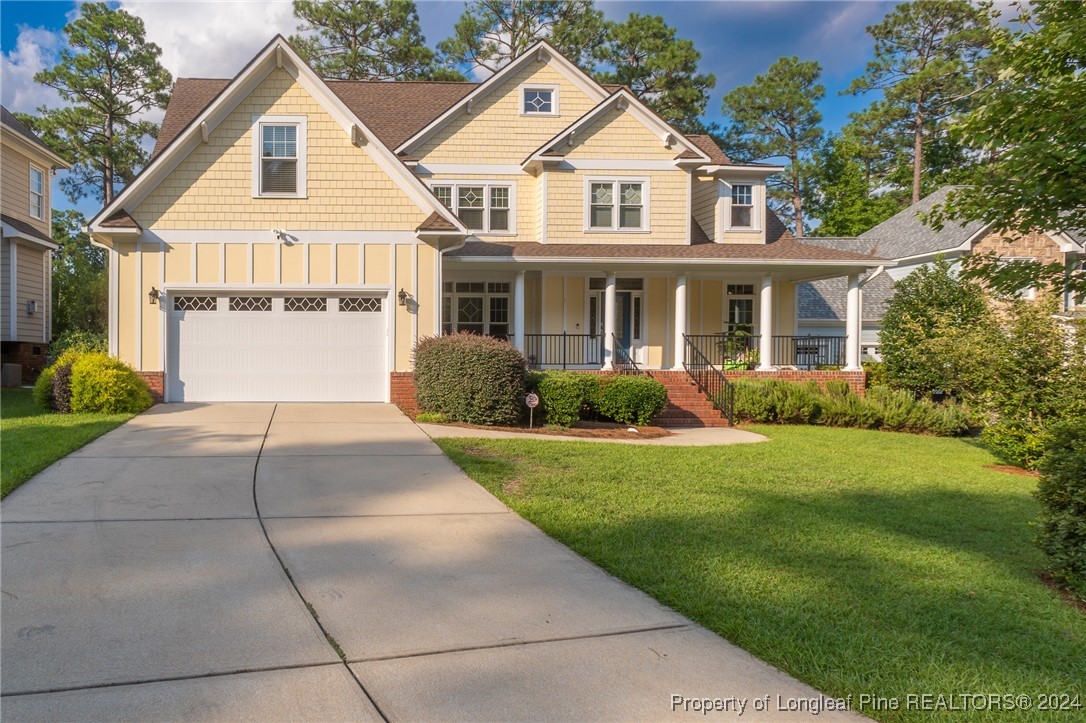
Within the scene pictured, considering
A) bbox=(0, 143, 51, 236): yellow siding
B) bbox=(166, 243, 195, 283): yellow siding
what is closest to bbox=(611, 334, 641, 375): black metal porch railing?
bbox=(166, 243, 195, 283): yellow siding

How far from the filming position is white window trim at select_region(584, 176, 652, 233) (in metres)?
18.3

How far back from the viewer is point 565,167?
59.4ft

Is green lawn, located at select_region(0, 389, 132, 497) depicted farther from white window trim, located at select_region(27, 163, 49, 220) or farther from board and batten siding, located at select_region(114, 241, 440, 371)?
white window trim, located at select_region(27, 163, 49, 220)

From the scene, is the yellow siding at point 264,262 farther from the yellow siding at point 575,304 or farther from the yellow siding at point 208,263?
the yellow siding at point 575,304

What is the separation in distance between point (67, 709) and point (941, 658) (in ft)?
13.6

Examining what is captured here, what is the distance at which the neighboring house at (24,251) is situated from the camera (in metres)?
19.4

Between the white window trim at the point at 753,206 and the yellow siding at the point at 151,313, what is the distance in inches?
544

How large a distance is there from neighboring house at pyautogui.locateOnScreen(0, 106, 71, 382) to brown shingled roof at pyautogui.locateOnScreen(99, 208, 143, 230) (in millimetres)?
8356

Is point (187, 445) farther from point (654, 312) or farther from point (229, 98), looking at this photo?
point (654, 312)

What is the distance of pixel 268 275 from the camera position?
14156 mm

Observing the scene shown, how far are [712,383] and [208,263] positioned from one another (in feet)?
36.5

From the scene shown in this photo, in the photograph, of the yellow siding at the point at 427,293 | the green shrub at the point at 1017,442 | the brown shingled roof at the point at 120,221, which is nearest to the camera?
the green shrub at the point at 1017,442

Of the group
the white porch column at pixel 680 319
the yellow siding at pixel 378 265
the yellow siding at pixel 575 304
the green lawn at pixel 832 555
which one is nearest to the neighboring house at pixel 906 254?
the white porch column at pixel 680 319

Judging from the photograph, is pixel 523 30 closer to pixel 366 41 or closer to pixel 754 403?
pixel 366 41
